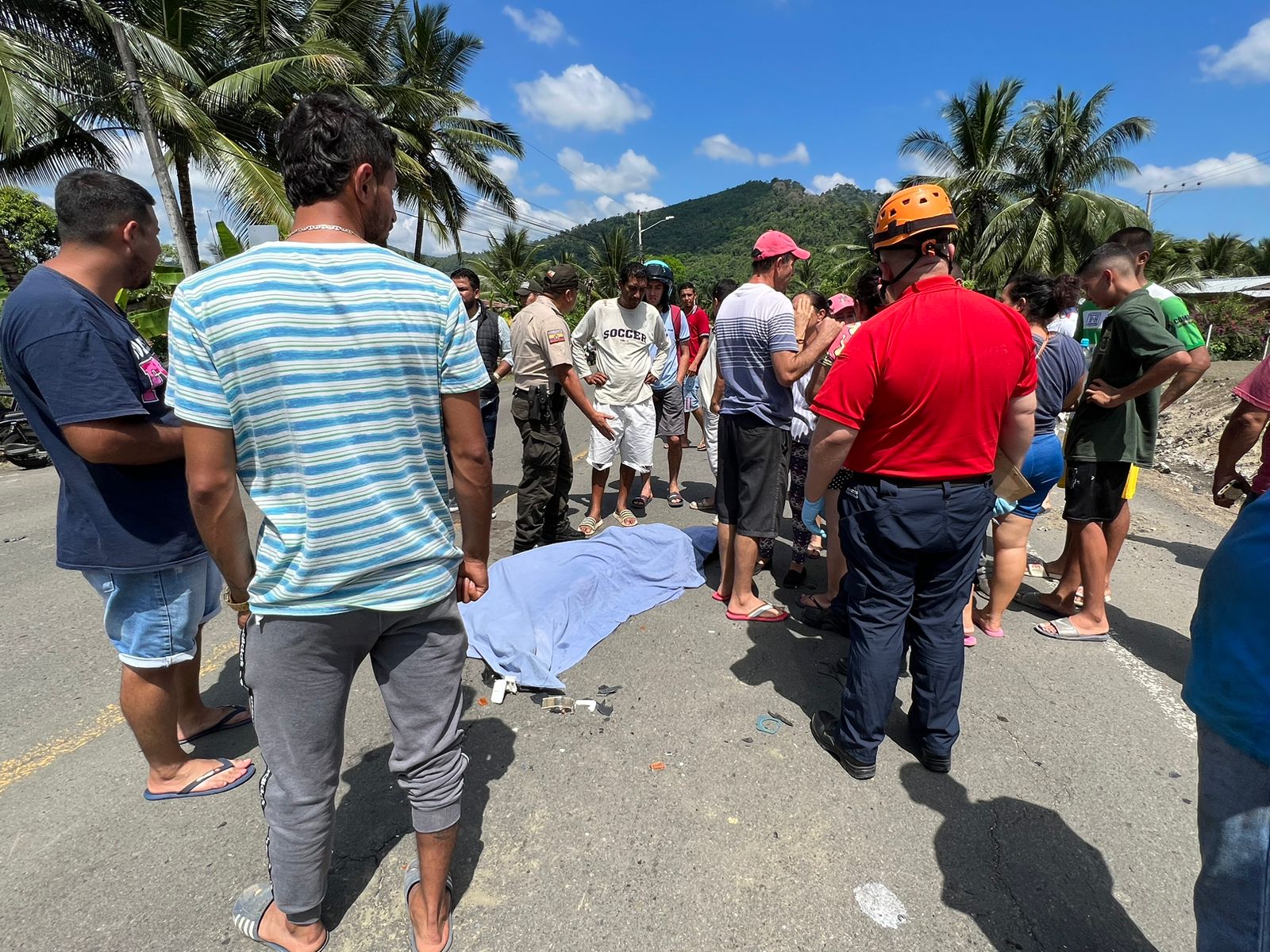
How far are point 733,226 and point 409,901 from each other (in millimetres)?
120746

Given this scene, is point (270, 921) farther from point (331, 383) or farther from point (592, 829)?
point (331, 383)

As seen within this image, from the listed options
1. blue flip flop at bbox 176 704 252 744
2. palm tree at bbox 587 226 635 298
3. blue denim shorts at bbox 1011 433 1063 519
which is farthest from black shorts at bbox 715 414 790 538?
palm tree at bbox 587 226 635 298

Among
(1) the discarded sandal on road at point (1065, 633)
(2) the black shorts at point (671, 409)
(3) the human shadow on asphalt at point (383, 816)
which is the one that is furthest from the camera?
(2) the black shorts at point (671, 409)

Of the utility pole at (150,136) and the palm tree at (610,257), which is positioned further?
the palm tree at (610,257)

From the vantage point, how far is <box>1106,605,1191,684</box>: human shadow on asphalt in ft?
10.9

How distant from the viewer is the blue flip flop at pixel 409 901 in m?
1.82

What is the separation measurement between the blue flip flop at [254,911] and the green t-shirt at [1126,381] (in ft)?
13.6

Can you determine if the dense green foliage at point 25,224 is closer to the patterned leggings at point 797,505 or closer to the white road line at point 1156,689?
the patterned leggings at point 797,505

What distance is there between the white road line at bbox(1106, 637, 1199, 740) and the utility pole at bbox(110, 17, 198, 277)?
45.5 ft

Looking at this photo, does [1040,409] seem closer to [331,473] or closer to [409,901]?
[331,473]

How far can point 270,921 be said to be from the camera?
1.82m

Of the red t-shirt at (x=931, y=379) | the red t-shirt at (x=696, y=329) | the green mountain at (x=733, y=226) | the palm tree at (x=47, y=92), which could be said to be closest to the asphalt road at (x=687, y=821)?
the red t-shirt at (x=931, y=379)

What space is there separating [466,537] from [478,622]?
1.81 m

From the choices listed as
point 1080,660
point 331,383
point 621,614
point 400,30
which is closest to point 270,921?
point 331,383
